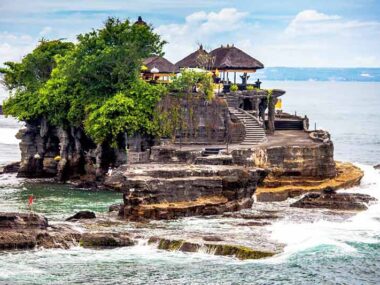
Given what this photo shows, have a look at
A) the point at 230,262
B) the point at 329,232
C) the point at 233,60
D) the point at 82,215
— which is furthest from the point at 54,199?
the point at 230,262

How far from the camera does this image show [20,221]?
54875 mm

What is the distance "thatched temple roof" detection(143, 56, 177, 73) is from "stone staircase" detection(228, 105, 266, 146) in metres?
7.33

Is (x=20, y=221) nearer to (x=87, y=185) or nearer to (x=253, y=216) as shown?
(x=253, y=216)

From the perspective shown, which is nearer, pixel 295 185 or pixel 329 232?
pixel 329 232

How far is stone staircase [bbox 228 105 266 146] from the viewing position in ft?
255

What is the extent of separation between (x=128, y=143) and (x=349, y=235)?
26.5 meters

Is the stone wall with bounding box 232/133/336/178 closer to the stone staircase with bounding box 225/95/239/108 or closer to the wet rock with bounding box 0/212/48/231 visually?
the stone staircase with bounding box 225/95/239/108

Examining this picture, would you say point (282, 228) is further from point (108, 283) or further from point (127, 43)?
point (127, 43)

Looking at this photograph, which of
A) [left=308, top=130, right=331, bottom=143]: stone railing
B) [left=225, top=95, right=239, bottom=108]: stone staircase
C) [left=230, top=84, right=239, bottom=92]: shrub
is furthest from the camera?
[left=230, top=84, right=239, bottom=92]: shrub

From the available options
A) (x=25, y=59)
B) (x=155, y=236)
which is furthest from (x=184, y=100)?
(x=155, y=236)

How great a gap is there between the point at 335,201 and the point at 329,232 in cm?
829

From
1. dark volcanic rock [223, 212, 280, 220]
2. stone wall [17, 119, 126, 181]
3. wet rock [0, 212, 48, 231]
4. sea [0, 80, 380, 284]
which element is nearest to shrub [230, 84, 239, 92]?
stone wall [17, 119, 126, 181]

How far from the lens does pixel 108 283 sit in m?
46.7

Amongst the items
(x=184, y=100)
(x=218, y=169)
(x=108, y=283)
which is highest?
(x=184, y=100)
